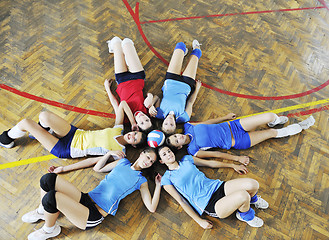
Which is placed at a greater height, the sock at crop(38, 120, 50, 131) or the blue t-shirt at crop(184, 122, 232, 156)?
the sock at crop(38, 120, 50, 131)

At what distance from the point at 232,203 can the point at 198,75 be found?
1912 mm

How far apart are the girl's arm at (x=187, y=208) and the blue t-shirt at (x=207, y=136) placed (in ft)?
1.59

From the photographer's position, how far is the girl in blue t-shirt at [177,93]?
3009 mm

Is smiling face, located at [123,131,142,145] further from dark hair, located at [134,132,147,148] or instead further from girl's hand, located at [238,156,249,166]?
girl's hand, located at [238,156,249,166]

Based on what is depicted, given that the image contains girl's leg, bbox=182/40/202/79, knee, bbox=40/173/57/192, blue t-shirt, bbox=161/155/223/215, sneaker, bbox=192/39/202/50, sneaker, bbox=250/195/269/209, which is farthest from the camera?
sneaker, bbox=192/39/202/50

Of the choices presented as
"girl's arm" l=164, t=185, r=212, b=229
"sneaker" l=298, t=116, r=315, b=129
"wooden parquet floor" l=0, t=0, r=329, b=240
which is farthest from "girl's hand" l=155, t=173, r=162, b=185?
"sneaker" l=298, t=116, r=315, b=129

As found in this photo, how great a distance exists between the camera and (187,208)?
257 centimetres

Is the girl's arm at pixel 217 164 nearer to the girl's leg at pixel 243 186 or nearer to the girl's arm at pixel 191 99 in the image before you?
the girl's leg at pixel 243 186

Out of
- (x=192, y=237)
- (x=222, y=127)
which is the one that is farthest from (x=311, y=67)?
(x=192, y=237)

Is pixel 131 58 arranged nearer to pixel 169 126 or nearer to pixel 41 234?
pixel 169 126

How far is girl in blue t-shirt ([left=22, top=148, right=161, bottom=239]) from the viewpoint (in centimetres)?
224

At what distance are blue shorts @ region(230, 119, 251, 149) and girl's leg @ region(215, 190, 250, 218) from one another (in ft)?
2.41

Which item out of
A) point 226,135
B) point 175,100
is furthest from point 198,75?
point 226,135

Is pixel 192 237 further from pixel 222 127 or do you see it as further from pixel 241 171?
pixel 222 127
